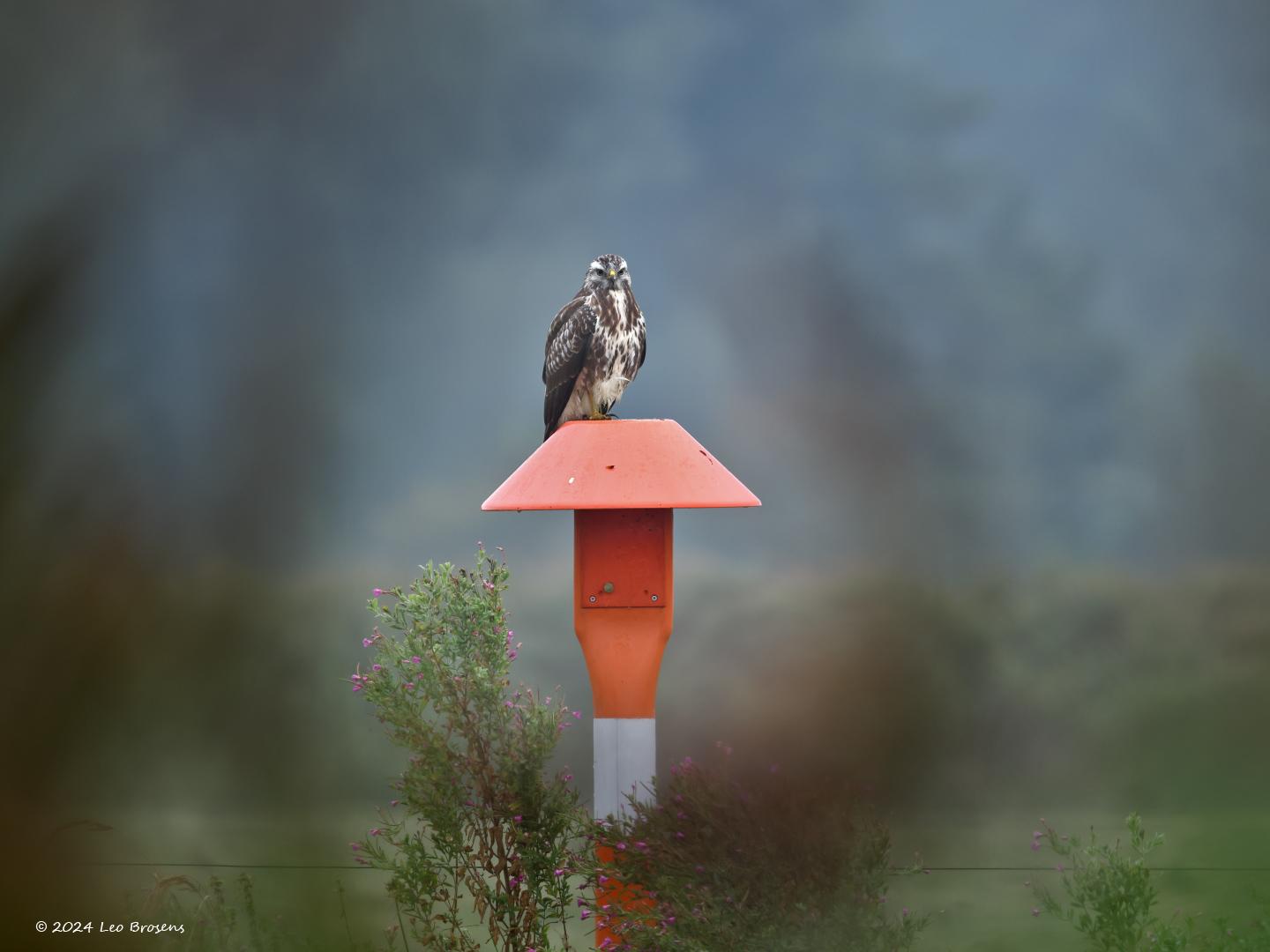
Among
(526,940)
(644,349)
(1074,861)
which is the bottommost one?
(526,940)

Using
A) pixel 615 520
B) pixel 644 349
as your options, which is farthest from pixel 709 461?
pixel 644 349

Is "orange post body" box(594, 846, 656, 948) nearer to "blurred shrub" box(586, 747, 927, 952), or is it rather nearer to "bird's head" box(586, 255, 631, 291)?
"blurred shrub" box(586, 747, 927, 952)

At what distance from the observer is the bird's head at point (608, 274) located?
4422 millimetres

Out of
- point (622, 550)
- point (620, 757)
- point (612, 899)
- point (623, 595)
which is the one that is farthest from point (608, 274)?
point (612, 899)

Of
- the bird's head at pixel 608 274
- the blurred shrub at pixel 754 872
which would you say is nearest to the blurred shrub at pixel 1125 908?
the blurred shrub at pixel 754 872

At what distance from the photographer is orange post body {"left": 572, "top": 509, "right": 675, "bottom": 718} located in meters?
3.97

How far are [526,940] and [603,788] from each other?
1.71ft

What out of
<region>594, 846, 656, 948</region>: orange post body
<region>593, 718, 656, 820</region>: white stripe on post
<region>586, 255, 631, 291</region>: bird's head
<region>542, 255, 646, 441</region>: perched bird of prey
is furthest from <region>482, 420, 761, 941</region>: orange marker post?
<region>586, 255, 631, 291</region>: bird's head

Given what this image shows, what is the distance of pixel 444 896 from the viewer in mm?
3828

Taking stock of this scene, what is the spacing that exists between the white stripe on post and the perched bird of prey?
1.13m

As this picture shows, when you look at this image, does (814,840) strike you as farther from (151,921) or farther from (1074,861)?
(151,921)

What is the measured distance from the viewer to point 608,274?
444 centimetres

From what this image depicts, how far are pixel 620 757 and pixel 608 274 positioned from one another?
5.63ft

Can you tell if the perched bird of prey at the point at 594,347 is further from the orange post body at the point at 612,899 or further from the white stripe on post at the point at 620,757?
the orange post body at the point at 612,899
